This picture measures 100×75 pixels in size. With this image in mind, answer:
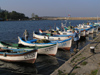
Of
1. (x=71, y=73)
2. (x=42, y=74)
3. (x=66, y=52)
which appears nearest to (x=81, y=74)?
(x=71, y=73)

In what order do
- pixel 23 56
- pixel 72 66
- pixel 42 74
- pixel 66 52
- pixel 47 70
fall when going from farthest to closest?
pixel 66 52, pixel 23 56, pixel 47 70, pixel 42 74, pixel 72 66

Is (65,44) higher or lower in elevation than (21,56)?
higher

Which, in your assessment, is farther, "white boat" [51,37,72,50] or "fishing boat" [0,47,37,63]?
"white boat" [51,37,72,50]

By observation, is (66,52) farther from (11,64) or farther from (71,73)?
(71,73)

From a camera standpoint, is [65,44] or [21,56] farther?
[65,44]

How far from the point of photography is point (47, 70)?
1145 centimetres

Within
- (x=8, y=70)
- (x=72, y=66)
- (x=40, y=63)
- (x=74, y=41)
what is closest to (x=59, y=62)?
(x=40, y=63)

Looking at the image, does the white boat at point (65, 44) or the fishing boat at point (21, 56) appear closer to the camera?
the fishing boat at point (21, 56)

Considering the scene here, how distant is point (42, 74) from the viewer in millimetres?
10719

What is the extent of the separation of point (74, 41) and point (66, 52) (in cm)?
721

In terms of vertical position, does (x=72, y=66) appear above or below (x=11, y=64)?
above

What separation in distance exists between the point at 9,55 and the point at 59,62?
535 centimetres

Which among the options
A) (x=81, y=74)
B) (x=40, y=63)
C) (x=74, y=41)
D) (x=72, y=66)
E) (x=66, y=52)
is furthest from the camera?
(x=74, y=41)

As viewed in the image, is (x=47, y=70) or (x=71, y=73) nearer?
(x=71, y=73)
